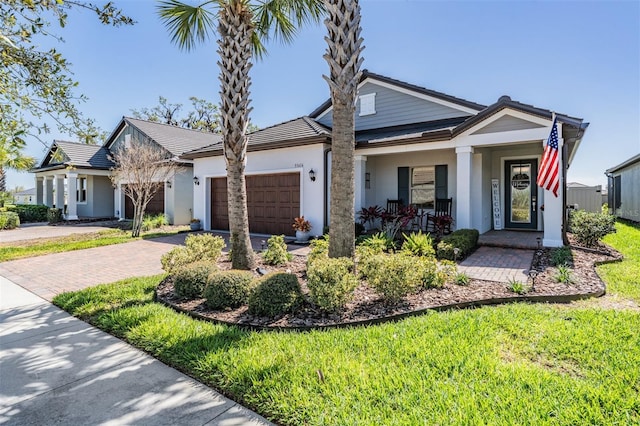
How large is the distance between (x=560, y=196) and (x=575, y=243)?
184 centimetres

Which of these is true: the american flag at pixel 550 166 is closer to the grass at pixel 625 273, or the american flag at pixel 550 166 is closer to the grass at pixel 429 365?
the grass at pixel 625 273

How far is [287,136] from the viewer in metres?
13.3

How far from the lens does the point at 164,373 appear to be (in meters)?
3.44

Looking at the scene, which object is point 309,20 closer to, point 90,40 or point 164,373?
point 90,40

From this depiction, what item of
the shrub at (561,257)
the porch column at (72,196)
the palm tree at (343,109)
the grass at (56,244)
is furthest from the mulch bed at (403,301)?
the porch column at (72,196)

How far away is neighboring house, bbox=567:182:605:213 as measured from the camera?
1758 cm

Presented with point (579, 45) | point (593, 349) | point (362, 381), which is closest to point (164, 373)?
point (362, 381)

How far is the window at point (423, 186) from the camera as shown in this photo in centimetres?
1302

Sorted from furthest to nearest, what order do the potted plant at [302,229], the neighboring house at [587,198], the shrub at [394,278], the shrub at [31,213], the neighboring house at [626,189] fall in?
1. the shrub at [31,213]
2. the neighboring house at [587,198]
3. the neighboring house at [626,189]
4. the potted plant at [302,229]
5. the shrub at [394,278]

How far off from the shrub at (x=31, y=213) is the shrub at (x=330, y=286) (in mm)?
27154

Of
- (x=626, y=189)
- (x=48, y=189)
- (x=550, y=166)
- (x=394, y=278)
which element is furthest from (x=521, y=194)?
(x=48, y=189)

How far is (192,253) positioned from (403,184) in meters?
8.85

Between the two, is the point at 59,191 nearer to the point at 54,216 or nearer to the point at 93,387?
the point at 54,216

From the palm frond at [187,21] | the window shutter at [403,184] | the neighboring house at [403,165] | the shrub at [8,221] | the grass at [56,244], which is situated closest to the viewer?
the palm frond at [187,21]
